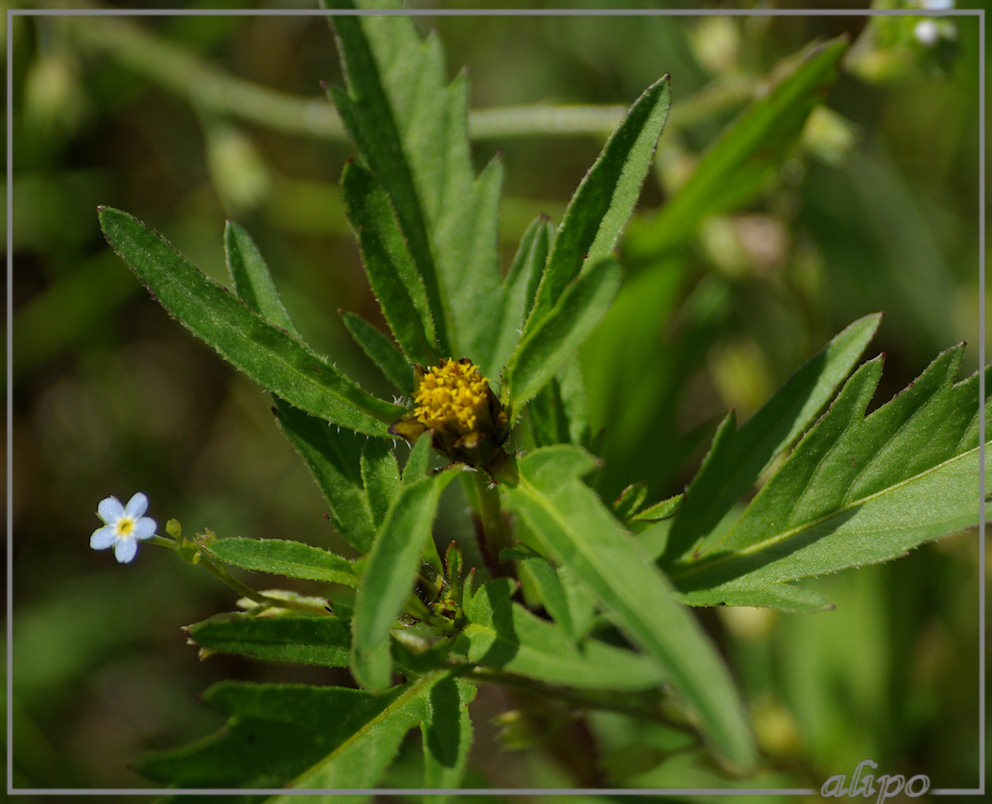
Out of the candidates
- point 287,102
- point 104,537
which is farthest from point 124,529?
point 287,102

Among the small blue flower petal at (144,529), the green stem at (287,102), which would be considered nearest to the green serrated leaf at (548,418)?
the small blue flower petal at (144,529)

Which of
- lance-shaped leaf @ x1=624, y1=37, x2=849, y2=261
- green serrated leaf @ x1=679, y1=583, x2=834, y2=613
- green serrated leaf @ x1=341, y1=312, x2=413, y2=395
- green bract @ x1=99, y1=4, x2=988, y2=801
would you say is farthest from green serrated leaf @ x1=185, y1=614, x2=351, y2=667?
lance-shaped leaf @ x1=624, y1=37, x2=849, y2=261

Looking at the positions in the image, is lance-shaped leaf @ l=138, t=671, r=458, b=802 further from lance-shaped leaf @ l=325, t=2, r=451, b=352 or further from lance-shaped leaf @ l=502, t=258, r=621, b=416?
lance-shaped leaf @ l=325, t=2, r=451, b=352

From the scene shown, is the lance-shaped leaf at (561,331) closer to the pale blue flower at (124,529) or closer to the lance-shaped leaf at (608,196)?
the lance-shaped leaf at (608,196)

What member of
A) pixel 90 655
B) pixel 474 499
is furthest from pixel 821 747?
pixel 90 655

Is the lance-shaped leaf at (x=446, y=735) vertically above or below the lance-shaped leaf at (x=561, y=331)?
below

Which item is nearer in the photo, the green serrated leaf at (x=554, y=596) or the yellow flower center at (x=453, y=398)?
the green serrated leaf at (x=554, y=596)

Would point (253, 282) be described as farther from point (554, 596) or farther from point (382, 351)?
point (554, 596)
